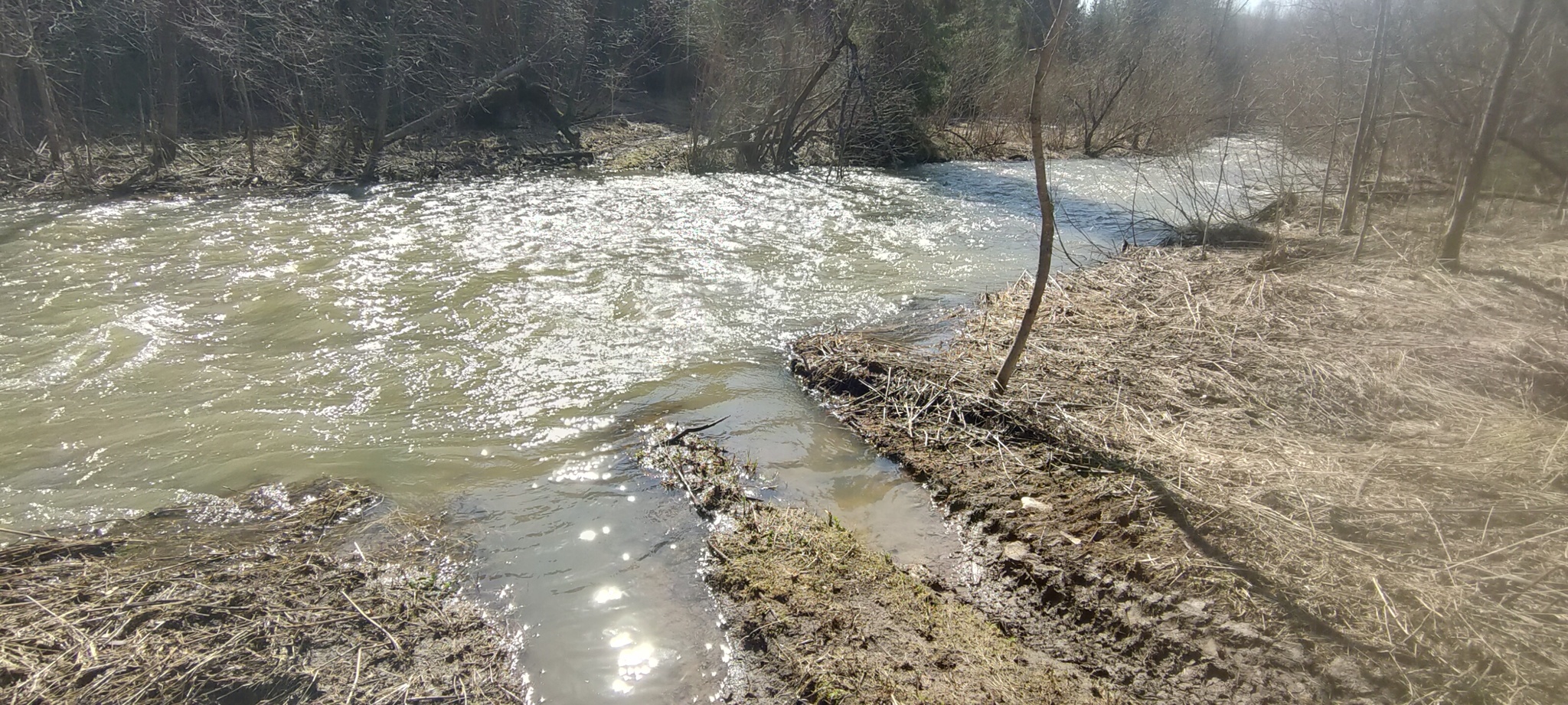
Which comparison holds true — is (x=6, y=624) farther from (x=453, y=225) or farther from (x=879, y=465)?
(x=453, y=225)

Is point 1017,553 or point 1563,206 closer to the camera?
point 1017,553

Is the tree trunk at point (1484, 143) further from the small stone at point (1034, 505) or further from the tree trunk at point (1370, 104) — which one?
the small stone at point (1034, 505)

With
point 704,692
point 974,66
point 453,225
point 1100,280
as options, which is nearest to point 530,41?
point 453,225

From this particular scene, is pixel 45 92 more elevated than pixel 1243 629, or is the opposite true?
pixel 45 92

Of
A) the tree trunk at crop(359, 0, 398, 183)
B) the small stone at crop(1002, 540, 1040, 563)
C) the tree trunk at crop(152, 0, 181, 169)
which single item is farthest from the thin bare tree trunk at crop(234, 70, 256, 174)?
the small stone at crop(1002, 540, 1040, 563)

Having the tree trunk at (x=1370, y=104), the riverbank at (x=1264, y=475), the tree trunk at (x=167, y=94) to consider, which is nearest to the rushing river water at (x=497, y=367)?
the riverbank at (x=1264, y=475)

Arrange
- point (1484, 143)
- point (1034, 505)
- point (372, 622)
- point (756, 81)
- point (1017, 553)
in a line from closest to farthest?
point (372, 622), point (1017, 553), point (1034, 505), point (1484, 143), point (756, 81)

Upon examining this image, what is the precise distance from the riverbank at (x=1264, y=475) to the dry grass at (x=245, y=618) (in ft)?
7.49

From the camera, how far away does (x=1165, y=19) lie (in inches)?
980

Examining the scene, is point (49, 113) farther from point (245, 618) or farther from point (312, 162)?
point (245, 618)

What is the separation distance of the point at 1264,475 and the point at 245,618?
4586 mm

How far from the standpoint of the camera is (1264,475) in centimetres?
407

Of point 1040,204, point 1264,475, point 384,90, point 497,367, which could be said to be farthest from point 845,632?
point 384,90

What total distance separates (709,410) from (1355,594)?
3665 millimetres
